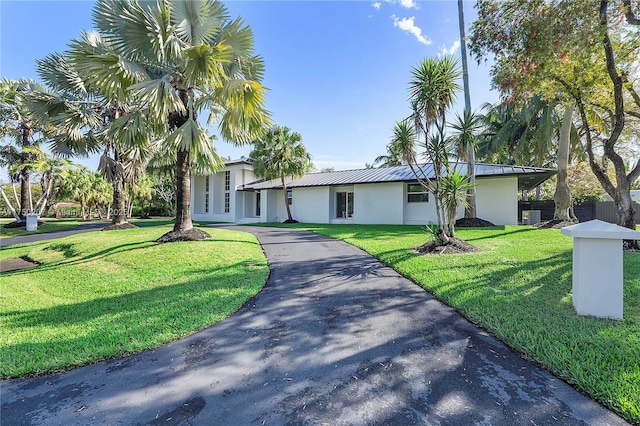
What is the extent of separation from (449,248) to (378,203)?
34.3 feet

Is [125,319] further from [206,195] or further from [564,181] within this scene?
[206,195]

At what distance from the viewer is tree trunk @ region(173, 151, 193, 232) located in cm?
977

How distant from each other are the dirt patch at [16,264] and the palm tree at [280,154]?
12643 millimetres

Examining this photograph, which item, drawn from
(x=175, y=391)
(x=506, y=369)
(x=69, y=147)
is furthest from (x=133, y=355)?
(x=69, y=147)

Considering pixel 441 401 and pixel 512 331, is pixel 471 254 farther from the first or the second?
pixel 441 401

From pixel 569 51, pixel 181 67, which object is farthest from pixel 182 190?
pixel 569 51

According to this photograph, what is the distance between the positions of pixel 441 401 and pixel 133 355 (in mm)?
3303

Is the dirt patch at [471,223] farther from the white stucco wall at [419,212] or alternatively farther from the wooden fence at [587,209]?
the wooden fence at [587,209]

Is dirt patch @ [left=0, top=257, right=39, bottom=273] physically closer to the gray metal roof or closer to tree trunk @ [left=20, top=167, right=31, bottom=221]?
tree trunk @ [left=20, top=167, right=31, bottom=221]

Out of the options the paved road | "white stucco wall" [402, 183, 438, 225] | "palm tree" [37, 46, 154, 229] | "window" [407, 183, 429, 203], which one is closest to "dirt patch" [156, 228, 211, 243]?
"palm tree" [37, 46, 154, 229]

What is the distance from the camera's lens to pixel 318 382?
2.58 metres

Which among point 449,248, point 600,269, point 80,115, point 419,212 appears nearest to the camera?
point 600,269

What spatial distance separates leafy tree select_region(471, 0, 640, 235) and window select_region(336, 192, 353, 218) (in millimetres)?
12398

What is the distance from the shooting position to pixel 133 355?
10.4 ft
